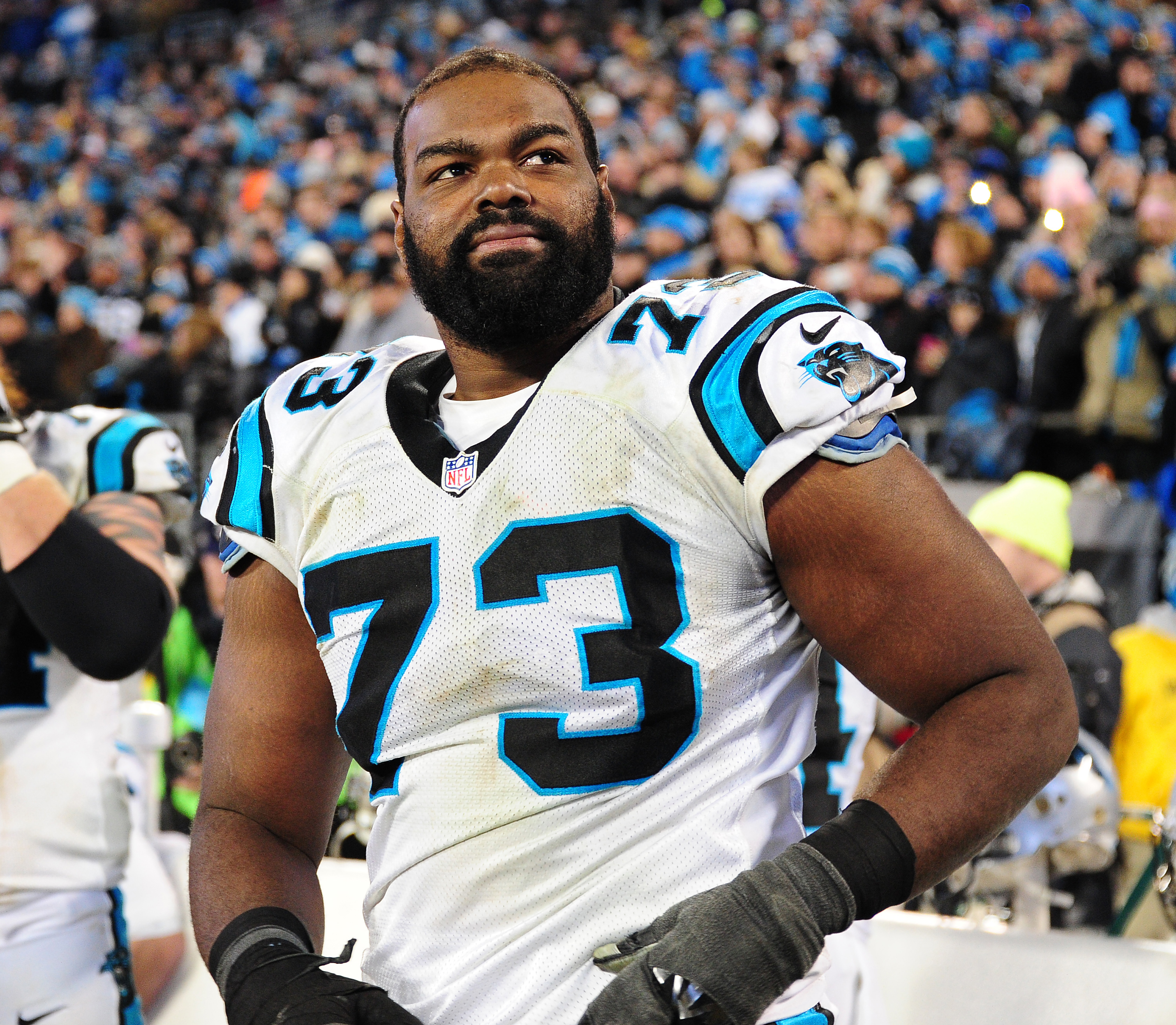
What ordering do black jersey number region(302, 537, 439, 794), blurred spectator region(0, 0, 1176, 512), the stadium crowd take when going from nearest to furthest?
black jersey number region(302, 537, 439, 794) → the stadium crowd → blurred spectator region(0, 0, 1176, 512)

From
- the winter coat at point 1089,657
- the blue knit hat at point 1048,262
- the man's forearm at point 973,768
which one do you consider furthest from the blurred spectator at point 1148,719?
the man's forearm at point 973,768

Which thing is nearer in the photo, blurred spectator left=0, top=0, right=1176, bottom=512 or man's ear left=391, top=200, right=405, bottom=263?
man's ear left=391, top=200, right=405, bottom=263

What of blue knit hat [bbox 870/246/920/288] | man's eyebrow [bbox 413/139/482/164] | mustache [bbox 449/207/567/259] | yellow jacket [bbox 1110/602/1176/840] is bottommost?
yellow jacket [bbox 1110/602/1176/840]

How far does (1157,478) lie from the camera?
577 centimetres

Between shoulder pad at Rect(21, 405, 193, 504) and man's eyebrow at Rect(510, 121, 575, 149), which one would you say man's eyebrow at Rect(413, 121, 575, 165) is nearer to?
man's eyebrow at Rect(510, 121, 575, 149)

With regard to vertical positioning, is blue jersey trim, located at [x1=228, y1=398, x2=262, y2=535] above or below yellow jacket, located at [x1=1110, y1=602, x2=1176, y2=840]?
above

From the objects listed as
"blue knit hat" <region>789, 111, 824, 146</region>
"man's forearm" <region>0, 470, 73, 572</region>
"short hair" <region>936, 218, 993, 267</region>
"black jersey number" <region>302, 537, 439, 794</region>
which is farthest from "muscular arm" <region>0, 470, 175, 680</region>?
"blue knit hat" <region>789, 111, 824, 146</region>

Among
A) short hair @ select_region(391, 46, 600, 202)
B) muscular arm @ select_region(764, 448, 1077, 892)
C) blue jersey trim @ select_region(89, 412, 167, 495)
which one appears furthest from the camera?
blue jersey trim @ select_region(89, 412, 167, 495)

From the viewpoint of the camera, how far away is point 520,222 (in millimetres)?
1612

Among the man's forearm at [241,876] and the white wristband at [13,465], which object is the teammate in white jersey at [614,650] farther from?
the white wristband at [13,465]

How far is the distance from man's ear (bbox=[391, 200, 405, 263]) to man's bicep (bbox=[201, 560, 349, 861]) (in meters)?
0.42

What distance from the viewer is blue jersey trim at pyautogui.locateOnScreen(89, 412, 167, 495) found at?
233 cm

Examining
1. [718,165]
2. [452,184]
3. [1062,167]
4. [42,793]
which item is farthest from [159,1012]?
[718,165]

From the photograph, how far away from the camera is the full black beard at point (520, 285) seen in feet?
5.25
